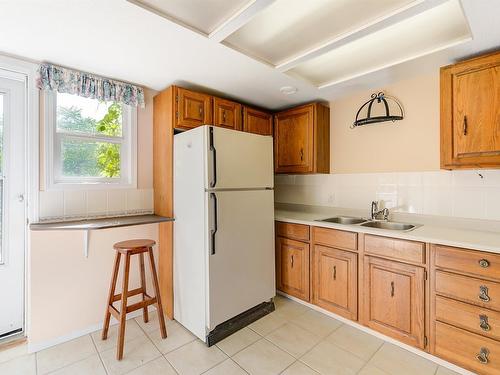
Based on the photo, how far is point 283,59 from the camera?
2062mm

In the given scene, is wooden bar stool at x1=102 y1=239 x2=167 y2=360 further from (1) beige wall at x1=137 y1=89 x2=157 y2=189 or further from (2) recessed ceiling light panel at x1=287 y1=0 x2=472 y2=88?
(2) recessed ceiling light panel at x1=287 y1=0 x2=472 y2=88

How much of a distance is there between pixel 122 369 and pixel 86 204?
1319 millimetres

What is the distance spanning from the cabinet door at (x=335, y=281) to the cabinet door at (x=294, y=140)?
0.98 metres

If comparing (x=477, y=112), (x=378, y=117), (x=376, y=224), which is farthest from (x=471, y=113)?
(x=376, y=224)

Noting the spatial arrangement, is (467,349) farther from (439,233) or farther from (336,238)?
(336,238)

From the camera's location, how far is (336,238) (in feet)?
7.43

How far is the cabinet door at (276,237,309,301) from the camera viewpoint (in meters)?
2.53

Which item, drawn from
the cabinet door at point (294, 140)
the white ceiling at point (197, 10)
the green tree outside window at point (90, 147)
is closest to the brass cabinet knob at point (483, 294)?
the cabinet door at point (294, 140)

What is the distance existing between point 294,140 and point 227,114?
0.86 metres

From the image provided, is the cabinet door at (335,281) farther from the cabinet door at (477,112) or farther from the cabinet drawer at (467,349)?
the cabinet door at (477,112)

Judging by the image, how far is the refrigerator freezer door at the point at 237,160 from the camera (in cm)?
201

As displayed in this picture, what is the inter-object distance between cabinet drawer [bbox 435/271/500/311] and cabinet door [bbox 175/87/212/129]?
2266mm

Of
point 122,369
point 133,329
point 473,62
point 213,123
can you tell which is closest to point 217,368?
point 122,369

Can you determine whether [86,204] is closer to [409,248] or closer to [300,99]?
[300,99]
